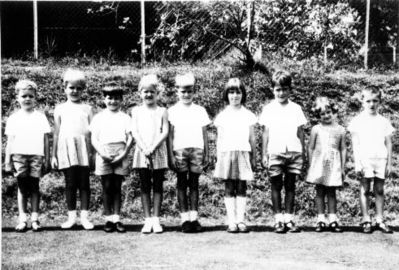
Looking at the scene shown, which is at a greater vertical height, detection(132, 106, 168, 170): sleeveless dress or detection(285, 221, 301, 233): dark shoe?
detection(132, 106, 168, 170): sleeveless dress

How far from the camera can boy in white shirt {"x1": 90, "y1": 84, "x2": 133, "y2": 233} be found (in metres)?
5.32

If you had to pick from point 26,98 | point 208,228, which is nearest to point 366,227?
point 208,228

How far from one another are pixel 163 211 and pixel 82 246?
1.63 metres

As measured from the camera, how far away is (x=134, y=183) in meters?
6.54

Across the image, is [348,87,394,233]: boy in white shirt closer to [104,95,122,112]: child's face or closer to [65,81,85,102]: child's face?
[104,95,122,112]: child's face

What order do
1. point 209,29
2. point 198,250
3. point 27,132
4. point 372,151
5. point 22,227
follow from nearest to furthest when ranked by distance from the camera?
point 198,250, point 22,227, point 27,132, point 372,151, point 209,29

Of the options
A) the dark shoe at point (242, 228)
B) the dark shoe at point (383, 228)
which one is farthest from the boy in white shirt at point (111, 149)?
the dark shoe at point (383, 228)

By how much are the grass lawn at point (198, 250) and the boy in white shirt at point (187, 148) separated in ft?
0.92

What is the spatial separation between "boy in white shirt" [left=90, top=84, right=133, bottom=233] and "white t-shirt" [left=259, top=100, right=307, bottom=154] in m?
1.45

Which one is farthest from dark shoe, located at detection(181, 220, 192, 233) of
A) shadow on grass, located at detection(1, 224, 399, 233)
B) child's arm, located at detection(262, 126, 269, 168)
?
child's arm, located at detection(262, 126, 269, 168)

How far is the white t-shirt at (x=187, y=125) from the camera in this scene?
17.6ft

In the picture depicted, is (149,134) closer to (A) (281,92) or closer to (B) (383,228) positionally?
(A) (281,92)

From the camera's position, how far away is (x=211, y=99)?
779 centimetres

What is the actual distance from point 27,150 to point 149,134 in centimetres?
125
